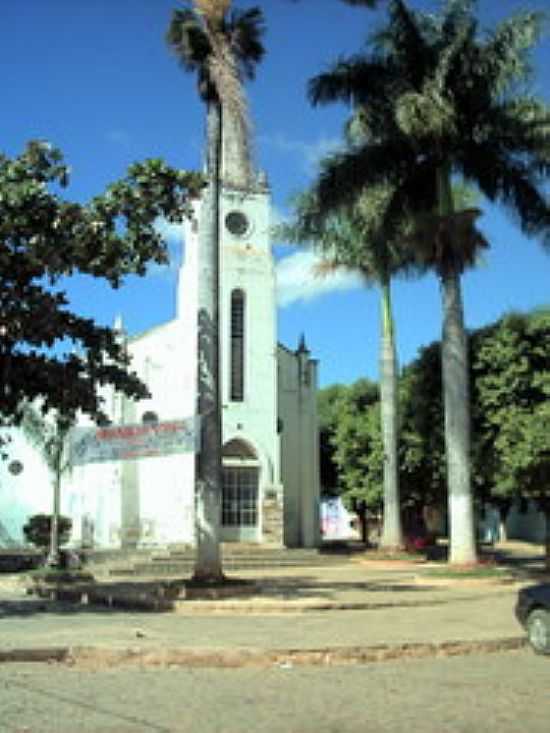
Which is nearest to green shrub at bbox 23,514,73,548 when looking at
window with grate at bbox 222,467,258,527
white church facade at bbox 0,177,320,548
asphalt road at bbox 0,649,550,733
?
white church facade at bbox 0,177,320,548

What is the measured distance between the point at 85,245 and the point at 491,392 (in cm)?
1270

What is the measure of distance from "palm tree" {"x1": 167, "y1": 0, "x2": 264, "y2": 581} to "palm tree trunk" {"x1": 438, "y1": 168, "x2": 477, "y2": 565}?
5.90 meters

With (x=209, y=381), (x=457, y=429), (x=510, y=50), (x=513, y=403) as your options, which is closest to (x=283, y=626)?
(x=209, y=381)

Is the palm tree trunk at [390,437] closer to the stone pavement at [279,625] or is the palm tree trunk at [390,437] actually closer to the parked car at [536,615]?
the stone pavement at [279,625]

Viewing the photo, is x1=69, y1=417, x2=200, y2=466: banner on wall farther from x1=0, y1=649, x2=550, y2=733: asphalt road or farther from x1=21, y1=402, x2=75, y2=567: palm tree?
x1=0, y1=649, x2=550, y2=733: asphalt road

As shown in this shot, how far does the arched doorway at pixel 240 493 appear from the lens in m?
35.3

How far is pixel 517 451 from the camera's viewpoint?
80.5 ft

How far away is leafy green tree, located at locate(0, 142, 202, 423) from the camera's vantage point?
16203mm

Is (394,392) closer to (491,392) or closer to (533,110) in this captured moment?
(491,392)

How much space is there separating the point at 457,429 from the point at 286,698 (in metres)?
14.7

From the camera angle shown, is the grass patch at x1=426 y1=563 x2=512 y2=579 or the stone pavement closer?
the stone pavement

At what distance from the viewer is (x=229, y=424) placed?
35281 mm

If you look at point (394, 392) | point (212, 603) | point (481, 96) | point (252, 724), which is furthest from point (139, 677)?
point (394, 392)

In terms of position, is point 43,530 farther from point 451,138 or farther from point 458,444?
point 451,138
